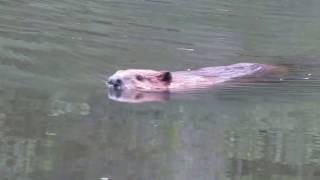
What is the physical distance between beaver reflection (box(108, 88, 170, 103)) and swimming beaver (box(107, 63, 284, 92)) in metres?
0.07

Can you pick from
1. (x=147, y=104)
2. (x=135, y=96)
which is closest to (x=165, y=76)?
(x=135, y=96)

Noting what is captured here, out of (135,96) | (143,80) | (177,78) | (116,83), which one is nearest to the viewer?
(135,96)

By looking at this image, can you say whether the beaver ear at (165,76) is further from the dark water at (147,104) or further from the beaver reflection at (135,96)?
the dark water at (147,104)

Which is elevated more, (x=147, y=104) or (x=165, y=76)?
(x=165, y=76)

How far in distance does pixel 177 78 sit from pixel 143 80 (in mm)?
557

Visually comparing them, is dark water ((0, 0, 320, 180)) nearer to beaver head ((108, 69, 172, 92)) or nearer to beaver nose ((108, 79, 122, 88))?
beaver nose ((108, 79, 122, 88))

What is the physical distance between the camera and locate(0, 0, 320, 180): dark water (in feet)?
25.2

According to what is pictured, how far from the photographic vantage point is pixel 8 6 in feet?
59.8

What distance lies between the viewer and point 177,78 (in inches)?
461

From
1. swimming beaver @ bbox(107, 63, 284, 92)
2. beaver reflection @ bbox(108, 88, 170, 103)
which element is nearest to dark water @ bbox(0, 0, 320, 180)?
beaver reflection @ bbox(108, 88, 170, 103)

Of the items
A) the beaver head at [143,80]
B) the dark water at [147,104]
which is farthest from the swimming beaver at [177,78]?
the dark water at [147,104]

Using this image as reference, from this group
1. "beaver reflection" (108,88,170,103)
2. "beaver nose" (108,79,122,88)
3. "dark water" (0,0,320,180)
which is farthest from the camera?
"beaver nose" (108,79,122,88)

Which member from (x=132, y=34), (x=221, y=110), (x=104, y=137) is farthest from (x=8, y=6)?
(x=104, y=137)

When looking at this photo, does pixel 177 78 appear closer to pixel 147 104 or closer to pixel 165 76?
pixel 165 76
